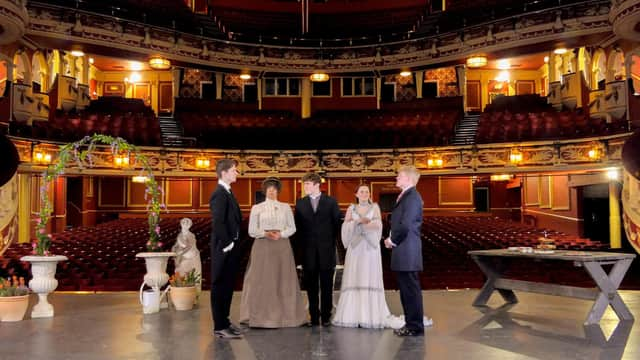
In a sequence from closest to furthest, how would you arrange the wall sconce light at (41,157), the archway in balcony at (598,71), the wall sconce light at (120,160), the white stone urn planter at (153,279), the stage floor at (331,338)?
the stage floor at (331,338) → the white stone urn planter at (153,279) → the wall sconce light at (41,157) → the wall sconce light at (120,160) → the archway in balcony at (598,71)

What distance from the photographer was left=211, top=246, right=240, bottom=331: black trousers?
5019 mm

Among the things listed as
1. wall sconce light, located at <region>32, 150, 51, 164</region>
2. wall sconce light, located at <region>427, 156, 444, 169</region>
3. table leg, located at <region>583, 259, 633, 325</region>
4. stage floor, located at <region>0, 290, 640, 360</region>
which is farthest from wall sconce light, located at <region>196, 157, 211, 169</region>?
table leg, located at <region>583, 259, 633, 325</region>

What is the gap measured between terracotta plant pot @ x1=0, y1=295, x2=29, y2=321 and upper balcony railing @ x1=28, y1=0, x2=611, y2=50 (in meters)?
11.6

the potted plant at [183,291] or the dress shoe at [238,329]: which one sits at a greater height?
the potted plant at [183,291]

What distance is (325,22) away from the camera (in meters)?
22.2

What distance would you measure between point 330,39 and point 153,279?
1494 cm

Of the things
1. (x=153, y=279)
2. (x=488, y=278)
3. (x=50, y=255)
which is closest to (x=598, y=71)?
(x=488, y=278)

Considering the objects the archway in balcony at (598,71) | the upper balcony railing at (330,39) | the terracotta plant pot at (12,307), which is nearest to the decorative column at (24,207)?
the upper balcony railing at (330,39)

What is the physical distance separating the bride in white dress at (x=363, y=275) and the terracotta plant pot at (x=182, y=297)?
6.08ft

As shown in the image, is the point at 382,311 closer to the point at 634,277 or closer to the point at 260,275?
the point at 260,275

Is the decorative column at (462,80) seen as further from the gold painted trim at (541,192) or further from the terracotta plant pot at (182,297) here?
the terracotta plant pot at (182,297)

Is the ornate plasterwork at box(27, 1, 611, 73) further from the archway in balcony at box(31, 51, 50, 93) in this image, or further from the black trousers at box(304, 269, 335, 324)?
the black trousers at box(304, 269, 335, 324)

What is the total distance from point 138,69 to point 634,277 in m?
18.9

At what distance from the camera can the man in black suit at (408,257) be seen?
5.10 m
